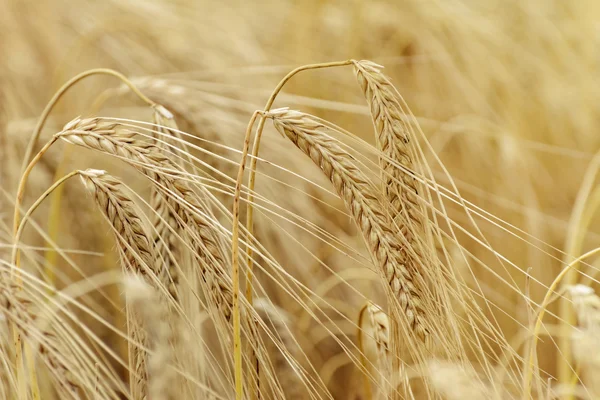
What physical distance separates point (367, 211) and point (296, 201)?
27.7 inches

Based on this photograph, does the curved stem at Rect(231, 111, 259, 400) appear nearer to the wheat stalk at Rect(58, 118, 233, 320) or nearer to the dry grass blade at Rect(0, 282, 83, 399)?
the wheat stalk at Rect(58, 118, 233, 320)

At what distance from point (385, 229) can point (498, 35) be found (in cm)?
123

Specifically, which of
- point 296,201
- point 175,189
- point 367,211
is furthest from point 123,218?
point 296,201

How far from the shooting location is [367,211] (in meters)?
0.52

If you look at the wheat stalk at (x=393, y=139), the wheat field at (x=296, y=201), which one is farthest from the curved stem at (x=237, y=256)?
the wheat stalk at (x=393, y=139)

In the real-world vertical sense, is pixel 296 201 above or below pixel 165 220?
below

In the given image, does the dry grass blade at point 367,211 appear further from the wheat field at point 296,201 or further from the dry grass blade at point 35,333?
the dry grass blade at point 35,333

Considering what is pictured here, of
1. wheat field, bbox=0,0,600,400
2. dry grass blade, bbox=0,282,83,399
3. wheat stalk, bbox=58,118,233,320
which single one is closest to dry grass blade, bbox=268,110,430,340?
wheat field, bbox=0,0,600,400

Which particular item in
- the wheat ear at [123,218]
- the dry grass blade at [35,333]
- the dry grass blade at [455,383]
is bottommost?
the dry grass blade at [455,383]

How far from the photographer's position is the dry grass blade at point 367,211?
1.71 ft

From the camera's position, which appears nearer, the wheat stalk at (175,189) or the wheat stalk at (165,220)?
the wheat stalk at (175,189)

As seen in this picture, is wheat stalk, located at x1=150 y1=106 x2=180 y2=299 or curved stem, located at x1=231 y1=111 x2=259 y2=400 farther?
wheat stalk, located at x1=150 y1=106 x2=180 y2=299

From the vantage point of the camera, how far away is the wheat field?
52 centimetres

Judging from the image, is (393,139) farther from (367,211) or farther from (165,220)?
(165,220)
